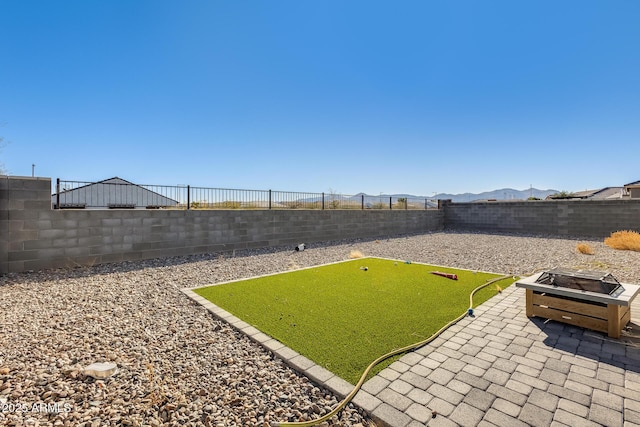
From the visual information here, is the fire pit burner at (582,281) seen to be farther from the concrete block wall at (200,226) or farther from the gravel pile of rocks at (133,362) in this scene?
the concrete block wall at (200,226)

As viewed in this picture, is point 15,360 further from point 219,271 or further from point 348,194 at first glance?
point 348,194

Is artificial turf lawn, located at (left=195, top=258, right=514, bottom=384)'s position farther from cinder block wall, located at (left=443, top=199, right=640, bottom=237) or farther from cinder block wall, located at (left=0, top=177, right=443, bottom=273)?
cinder block wall, located at (left=443, top=199, right=640, bottom=237)

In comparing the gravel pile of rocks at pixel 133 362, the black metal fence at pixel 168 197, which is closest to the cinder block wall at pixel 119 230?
the black metal fence at pixel 168 197

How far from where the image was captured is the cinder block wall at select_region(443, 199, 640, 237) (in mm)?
11617

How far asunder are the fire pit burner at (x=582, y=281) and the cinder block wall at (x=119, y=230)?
775 cm

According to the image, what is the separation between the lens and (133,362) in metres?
2.46

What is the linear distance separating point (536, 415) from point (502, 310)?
2291 mm

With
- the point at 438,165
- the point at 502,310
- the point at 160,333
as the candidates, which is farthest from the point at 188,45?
the point at 438,165

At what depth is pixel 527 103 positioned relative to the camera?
1218 centimetres

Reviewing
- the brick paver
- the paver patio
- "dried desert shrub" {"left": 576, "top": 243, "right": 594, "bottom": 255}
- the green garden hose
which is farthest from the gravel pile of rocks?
"dried desert shrub" {"left": 576, "top": 243, "right": 594, "bottom": 255}

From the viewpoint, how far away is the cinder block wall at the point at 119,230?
5433 millimetres

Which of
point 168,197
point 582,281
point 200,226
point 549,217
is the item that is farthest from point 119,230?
point 549,217

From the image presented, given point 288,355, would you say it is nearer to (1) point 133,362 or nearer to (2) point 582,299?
(1) point 133,362

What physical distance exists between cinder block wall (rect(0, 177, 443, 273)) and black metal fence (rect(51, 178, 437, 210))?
0.39m
